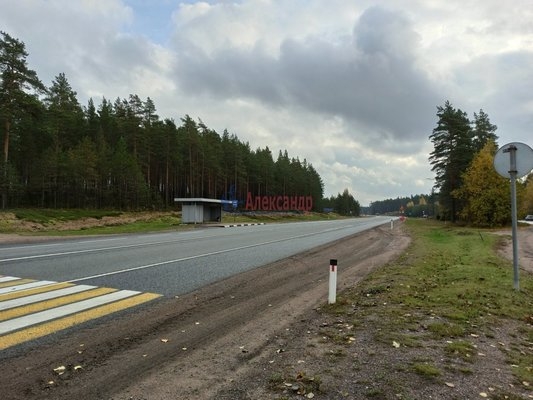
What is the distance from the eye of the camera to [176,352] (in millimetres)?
4672

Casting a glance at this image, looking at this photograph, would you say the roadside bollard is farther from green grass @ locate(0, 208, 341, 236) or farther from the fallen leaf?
green grass @ locate(0, 208, 341, 236)

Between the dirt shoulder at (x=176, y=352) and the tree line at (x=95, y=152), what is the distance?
127ft

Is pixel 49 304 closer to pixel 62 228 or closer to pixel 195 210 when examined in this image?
pixel 62 228

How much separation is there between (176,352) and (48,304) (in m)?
3.23

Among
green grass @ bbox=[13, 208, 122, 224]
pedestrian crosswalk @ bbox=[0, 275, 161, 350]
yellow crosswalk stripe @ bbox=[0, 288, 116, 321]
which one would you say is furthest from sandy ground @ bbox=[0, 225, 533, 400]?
green grass @ bbox=[13, 208, 122, 224]

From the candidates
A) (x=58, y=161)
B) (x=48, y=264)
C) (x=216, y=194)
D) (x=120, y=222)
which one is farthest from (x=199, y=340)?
(x=216, y=194)

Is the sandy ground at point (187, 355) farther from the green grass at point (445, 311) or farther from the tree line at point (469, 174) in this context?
the tree line at point (469, 174)

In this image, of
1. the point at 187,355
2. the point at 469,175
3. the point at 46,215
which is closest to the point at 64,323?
the point at 187,355

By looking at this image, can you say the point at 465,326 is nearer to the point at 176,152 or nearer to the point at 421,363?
the point at 421,363

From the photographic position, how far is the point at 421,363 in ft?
13.7

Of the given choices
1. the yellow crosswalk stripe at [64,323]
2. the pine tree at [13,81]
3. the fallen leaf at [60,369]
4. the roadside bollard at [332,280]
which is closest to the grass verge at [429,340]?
the roadside bollard at [332,280]

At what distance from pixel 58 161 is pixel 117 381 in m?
52.6

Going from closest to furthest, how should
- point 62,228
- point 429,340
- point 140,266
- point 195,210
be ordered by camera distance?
1. point 429,340
2. point 140,266
3. point 62,228
4. point 195,210

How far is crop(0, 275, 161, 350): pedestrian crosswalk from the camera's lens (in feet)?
17.3
